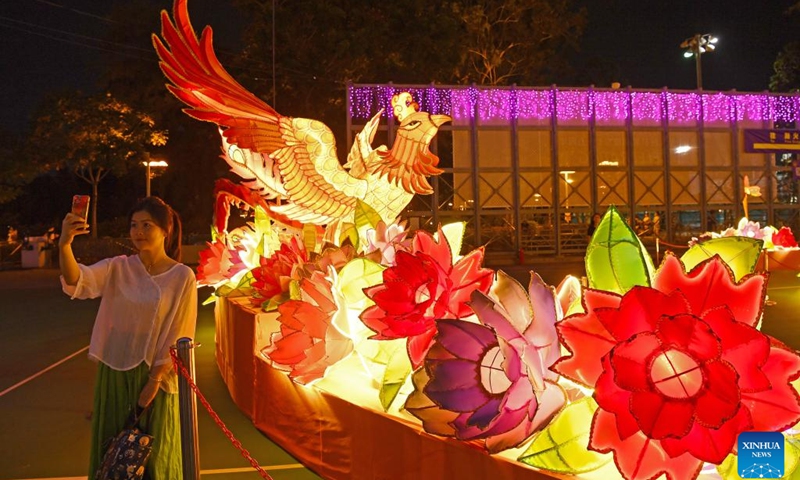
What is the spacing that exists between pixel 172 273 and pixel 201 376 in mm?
4189

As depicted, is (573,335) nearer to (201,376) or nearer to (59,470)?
(59,470)

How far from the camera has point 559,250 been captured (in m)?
23.5

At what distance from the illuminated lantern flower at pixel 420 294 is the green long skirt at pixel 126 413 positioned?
3.79 feet

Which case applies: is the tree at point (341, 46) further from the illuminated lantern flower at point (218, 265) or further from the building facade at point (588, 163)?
the illuminated lantern flower at point (218, 265)

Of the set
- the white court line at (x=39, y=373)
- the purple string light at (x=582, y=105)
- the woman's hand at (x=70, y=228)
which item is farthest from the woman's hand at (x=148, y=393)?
the purple string light at (x=582, y=105)

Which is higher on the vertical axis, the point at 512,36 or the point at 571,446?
the point at 512,36

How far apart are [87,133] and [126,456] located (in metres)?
24.8

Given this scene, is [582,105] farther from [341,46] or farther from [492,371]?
[492,371]

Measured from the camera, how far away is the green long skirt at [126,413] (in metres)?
2.93

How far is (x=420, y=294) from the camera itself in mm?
2414

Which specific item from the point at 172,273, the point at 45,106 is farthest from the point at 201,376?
the point at 45,106

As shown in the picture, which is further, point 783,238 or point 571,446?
point 783,238

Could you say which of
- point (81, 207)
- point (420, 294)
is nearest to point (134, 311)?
point (81, 207)

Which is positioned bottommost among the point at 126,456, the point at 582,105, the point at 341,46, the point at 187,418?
the point at 126,456
